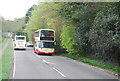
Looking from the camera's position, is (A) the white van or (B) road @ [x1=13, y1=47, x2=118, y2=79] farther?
(A) the white van

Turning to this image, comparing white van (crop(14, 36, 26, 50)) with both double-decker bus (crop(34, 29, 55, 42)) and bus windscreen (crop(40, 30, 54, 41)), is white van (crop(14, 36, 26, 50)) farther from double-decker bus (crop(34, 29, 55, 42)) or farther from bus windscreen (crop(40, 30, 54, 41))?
bus windscreen (crop(40, 30, 54, 41))

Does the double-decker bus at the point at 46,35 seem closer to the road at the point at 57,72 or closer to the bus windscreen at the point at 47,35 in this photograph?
the bus windscreen at the point at 47,35

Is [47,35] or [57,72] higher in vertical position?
[47,35]

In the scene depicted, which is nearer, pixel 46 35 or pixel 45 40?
pixel 46 35

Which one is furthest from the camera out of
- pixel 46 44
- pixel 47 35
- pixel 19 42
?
pixel 19 42

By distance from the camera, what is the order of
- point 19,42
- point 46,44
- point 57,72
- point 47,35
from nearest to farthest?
point 57,72, point 47,35, point 46,44, point 19,42

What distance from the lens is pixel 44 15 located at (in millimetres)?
40250

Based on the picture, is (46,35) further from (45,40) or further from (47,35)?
(45,40)

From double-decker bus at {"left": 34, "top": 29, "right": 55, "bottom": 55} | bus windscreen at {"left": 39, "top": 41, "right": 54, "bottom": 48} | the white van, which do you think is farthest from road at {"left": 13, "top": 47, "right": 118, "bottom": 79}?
the white van

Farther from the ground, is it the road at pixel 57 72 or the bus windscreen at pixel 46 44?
the bus windscreen at pixel 46 44

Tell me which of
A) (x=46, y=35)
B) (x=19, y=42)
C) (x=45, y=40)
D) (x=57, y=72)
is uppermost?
(x=46, y=35)

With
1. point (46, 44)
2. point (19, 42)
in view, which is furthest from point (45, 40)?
point (19, 42)

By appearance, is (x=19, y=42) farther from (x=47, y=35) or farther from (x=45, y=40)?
(x=47, y=35)

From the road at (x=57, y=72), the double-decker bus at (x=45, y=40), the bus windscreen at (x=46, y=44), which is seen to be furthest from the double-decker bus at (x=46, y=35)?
the road at (x=57, y=72)
